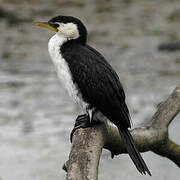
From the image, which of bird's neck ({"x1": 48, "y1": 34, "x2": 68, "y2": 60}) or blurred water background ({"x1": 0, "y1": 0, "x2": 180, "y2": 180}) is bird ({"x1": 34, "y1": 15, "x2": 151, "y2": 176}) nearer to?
bird's neck ({"x1": 48, "y1": 34, "x2": 68, "y2": 60})

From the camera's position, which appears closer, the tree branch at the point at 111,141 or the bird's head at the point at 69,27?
the tree branch at the point at 111,141

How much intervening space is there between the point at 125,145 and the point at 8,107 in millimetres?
3982

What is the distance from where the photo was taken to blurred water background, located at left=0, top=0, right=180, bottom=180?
17.1 ft

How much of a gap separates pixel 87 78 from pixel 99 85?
7 centimetres

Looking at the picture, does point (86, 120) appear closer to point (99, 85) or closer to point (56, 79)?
point (99, 85)

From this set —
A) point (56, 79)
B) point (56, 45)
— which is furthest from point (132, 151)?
point (56, 79)

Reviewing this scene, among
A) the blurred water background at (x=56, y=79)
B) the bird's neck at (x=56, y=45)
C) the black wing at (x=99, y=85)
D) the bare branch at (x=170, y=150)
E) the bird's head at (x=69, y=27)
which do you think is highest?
the bird's head at (x=69, y=27)

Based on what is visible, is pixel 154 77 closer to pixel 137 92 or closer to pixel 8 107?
pixel 137 92

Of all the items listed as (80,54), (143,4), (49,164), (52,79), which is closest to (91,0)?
(143,4)

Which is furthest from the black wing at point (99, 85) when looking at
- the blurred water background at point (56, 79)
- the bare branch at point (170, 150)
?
the blurred water background at point (56, 79)

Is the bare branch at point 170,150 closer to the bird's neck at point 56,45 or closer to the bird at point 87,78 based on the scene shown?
the bird at point 87,78

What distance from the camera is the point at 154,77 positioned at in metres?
7.31

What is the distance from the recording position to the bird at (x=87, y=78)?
2777 millimetres

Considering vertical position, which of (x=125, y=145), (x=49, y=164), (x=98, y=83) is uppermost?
(x=98, y=83)
